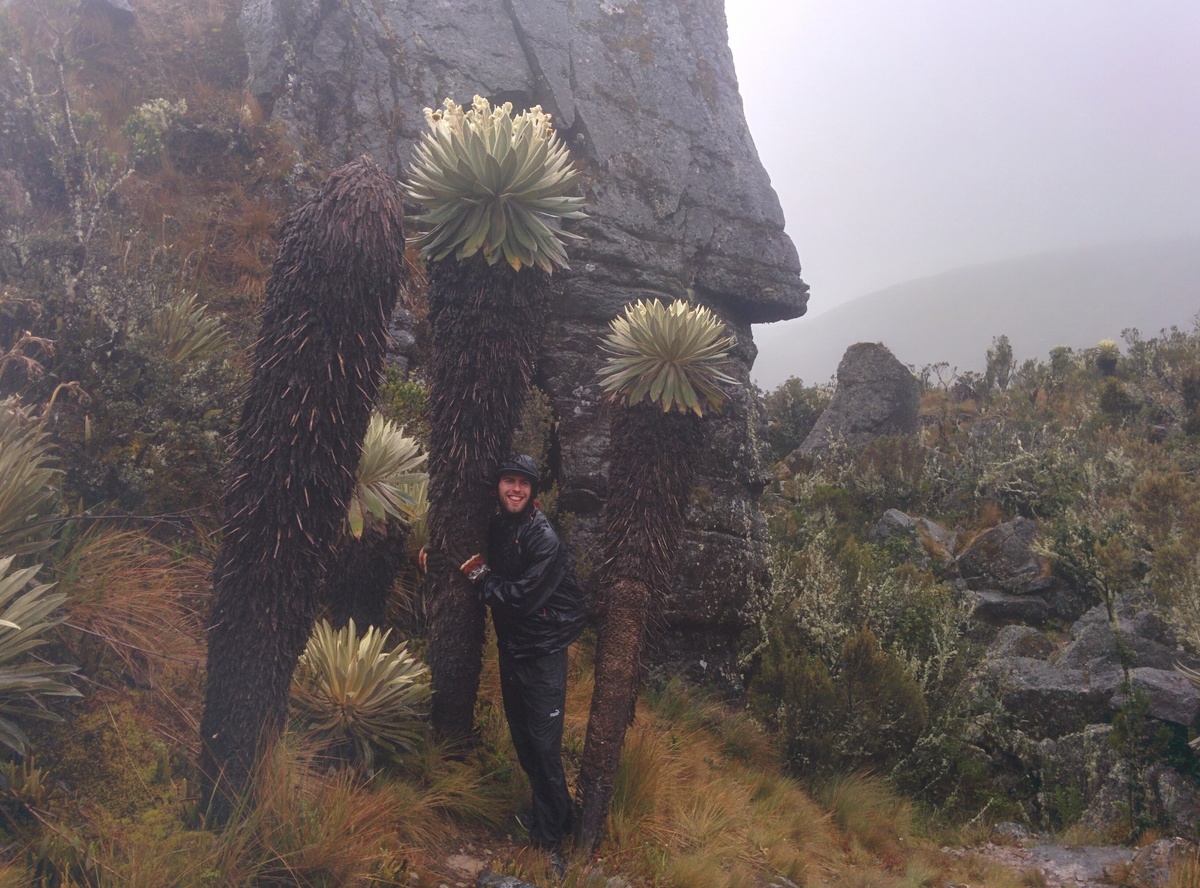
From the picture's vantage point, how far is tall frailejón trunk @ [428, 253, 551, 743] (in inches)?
197

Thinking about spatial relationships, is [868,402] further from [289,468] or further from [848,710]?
[289,468]

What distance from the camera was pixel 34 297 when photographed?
6.08 metres

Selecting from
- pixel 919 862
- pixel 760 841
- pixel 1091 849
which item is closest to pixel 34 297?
pixel 760 841

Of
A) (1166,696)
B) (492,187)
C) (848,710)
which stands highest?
(492,187)

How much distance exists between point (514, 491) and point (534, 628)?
82cm

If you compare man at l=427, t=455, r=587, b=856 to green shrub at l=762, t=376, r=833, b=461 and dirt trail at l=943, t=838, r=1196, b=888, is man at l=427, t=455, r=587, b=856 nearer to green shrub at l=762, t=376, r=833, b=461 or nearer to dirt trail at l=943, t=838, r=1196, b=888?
dirt trail at l=943, t=838, r=1196, b=888

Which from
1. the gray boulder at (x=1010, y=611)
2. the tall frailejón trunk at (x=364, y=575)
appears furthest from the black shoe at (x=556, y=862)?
the gray boulder at (x=1010, y=611)

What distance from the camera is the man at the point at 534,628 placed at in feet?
15.4

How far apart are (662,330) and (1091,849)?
5.90 metres

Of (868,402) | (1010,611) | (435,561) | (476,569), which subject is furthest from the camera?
(868,402)

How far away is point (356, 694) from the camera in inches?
190

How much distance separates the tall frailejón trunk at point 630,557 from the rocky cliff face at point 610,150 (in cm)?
271

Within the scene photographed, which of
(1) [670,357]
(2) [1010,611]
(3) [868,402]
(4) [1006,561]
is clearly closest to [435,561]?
(1) [670,357]

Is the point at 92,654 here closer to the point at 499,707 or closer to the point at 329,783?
the point at 329,783
